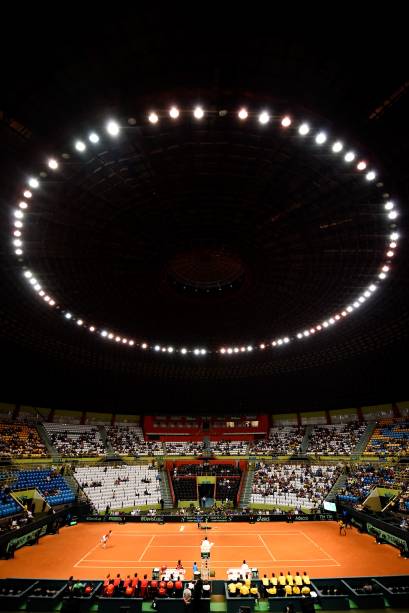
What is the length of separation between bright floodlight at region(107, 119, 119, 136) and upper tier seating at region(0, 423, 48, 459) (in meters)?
37.7

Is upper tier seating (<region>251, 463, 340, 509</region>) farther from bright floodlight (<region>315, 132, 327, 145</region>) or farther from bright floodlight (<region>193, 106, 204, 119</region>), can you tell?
bright floodlight (<region>193, 106, 204, 119</region>)

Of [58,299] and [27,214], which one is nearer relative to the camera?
[27,214]

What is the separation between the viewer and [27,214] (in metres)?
20.7

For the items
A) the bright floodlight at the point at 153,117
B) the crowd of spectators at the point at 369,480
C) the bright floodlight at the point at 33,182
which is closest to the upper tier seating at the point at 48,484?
the crowd of spectators at the point at 369,480

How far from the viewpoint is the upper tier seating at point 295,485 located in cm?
4309

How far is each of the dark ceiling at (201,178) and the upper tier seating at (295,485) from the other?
740 inches

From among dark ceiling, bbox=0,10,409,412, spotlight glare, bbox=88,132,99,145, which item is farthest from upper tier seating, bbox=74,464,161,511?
spotlight glare, bbox=88,132,99,145

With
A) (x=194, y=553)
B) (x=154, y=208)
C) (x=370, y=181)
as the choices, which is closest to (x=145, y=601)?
(x=194, y=553)

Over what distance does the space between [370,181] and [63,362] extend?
132 feet

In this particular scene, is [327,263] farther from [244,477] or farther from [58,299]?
[244,477]

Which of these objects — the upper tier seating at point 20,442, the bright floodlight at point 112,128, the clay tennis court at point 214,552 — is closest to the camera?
the bright floodlight at point 112,128

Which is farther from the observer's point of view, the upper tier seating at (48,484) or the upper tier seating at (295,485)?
the upper tier seating at (295,485)

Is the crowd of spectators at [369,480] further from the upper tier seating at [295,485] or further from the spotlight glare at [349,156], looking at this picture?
the spotlight glare at [349,156]

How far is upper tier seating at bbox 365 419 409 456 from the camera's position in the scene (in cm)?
4269
